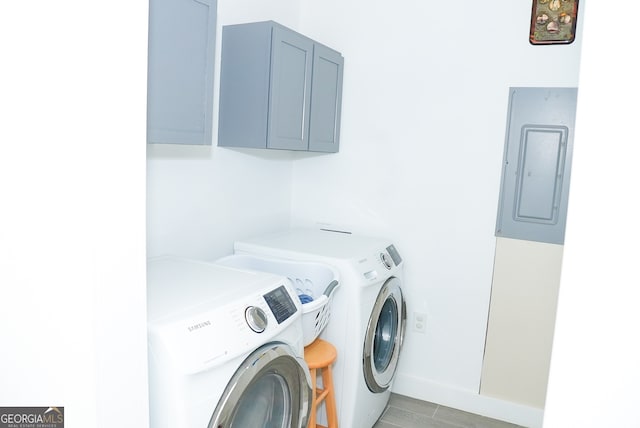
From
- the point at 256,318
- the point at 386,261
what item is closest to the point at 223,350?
the point at 256,318

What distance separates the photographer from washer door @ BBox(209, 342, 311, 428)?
1364mm

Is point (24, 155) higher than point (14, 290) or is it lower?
higher

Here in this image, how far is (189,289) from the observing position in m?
1.63

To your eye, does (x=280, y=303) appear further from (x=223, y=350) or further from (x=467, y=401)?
(x=467, y=401)

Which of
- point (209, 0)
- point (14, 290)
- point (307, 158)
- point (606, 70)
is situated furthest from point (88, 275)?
point (307, 158)

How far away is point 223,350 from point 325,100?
1781 millimetres

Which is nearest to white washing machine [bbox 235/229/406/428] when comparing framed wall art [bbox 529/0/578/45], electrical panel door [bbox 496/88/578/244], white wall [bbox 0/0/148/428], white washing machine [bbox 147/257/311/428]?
white washing machine [bbox 147/257/311/428]

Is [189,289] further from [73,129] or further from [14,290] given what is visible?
[73,129]

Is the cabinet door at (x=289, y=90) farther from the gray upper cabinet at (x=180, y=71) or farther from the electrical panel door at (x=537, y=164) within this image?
the electrical panel door at (x=537, y=164)

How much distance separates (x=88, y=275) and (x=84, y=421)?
0.36 m

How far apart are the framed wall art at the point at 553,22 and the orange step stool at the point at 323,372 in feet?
6.20

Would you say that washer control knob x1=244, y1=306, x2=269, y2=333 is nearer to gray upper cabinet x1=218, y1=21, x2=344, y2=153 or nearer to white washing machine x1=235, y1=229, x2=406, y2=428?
white washing machine x1=235, y1=229, x2=406, y2=428

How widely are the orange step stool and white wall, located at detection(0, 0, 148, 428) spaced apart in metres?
0.93

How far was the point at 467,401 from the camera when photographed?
2.82 meters
